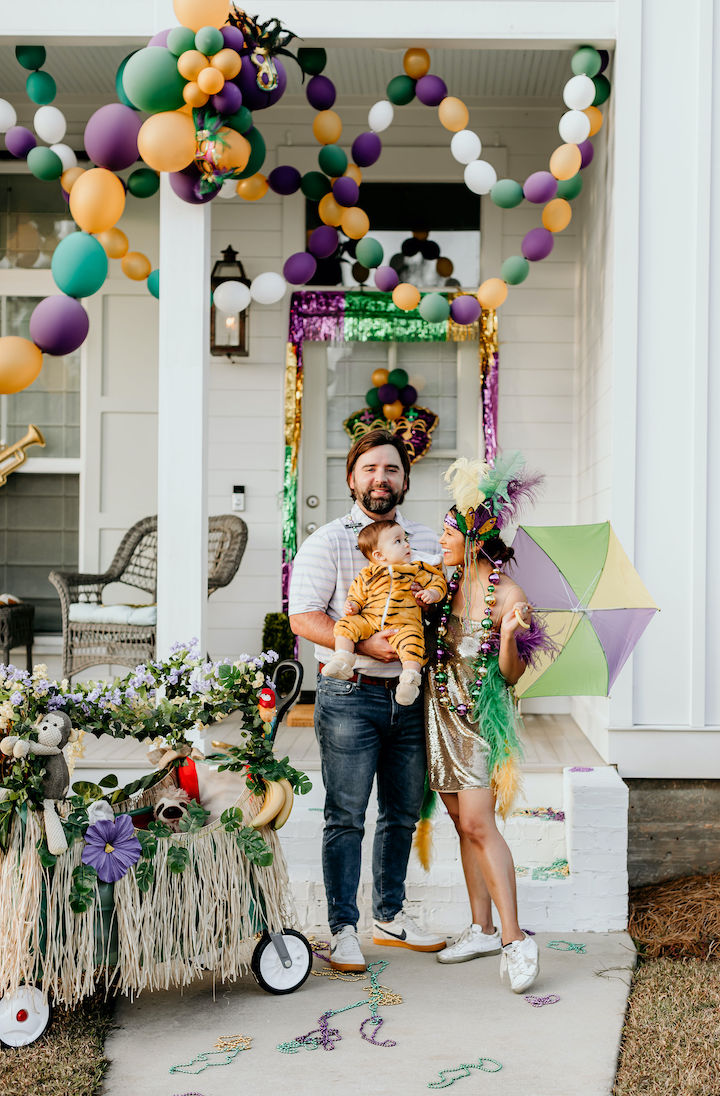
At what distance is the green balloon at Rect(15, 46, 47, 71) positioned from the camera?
4355mm

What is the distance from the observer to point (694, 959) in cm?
342

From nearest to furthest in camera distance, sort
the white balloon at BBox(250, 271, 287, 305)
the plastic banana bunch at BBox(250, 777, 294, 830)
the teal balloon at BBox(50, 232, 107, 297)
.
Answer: the plastic banana bunch at BBox(250, 777, 294, 830) → the teal balloon at BBox(50, 232, 107, 297) → the white balloon at BBox(250, 271, 287, 305)

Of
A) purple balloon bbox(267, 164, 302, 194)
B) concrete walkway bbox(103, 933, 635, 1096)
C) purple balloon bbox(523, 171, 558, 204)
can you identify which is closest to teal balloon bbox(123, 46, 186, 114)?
purple balloon bbox(267, 164, 302, 194)

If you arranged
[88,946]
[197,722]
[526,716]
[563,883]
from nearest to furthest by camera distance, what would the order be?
1. [88,946]
2. [197,722]
3. [563,883]
4. [526,716]

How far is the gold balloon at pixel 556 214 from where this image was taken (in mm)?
4363

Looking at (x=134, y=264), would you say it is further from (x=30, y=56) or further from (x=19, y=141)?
(x=30, y=56)

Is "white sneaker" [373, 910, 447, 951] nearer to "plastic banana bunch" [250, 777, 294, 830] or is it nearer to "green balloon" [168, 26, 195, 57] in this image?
"plastic banana bunch" [250, 777, 294, 830]

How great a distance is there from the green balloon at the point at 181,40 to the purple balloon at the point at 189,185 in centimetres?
40

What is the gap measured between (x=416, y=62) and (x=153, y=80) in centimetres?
128

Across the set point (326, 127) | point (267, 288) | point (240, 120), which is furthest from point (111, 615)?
point (326, 127)

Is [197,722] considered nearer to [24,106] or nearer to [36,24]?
[36,24]

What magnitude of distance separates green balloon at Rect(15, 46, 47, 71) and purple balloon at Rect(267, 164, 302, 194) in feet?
3.48

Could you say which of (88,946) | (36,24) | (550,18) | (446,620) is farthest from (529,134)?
(88,946)

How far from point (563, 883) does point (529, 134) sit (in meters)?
3.88
